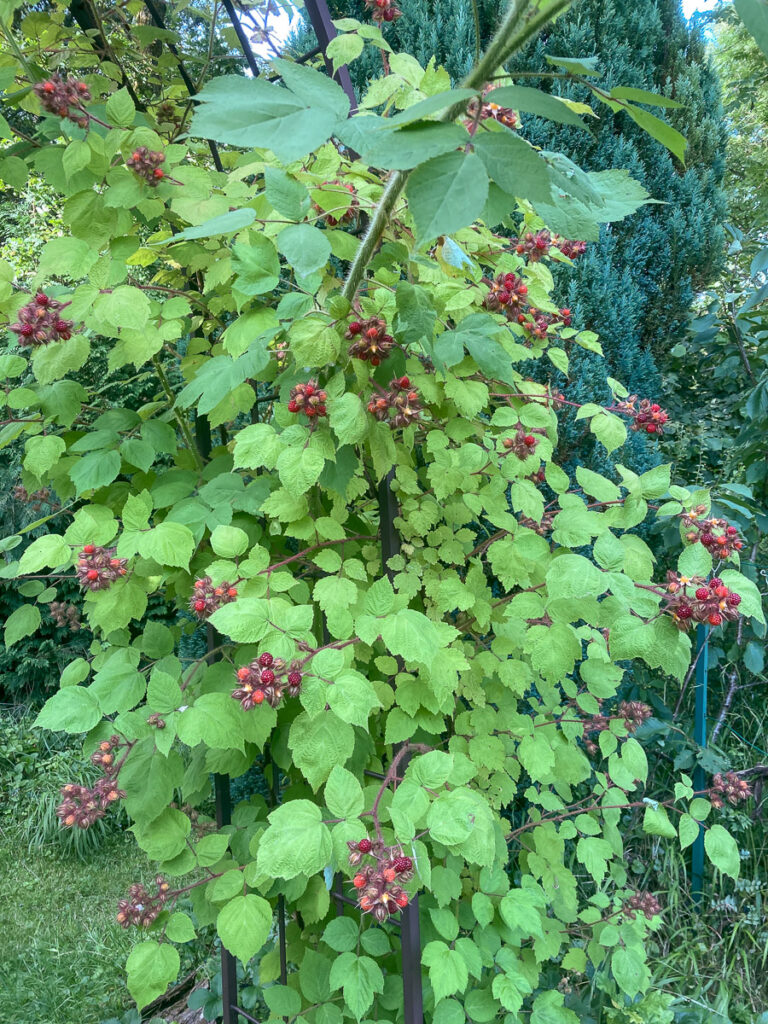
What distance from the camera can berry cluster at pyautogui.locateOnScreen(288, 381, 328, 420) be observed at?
1.09m

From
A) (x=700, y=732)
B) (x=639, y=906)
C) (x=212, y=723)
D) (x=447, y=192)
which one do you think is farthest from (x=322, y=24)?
(x=700, y=732)

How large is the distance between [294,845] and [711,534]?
32.1 inches

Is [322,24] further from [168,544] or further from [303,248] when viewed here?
[168,544]

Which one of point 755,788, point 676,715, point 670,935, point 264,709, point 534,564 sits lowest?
point 670,935

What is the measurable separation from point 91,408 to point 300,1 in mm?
1109

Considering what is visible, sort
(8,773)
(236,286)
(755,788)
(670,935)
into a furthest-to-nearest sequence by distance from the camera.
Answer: (8,773), (755,788), (670,935), (236,286)

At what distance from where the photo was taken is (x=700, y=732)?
8.48ft

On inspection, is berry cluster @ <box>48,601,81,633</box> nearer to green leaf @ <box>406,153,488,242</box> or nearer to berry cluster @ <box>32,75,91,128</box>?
berry cluster @ <box>32,75,91,128</box>

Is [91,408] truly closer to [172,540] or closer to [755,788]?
[172,540]

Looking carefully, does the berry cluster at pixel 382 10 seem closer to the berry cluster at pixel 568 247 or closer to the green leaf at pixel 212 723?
the berry cluster at pixel 568 247

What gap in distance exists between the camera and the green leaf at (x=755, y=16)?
535 millimetres

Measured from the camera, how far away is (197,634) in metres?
2.94

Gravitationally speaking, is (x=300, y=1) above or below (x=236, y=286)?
above

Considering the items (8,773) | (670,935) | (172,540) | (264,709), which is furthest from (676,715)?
(8,773)
